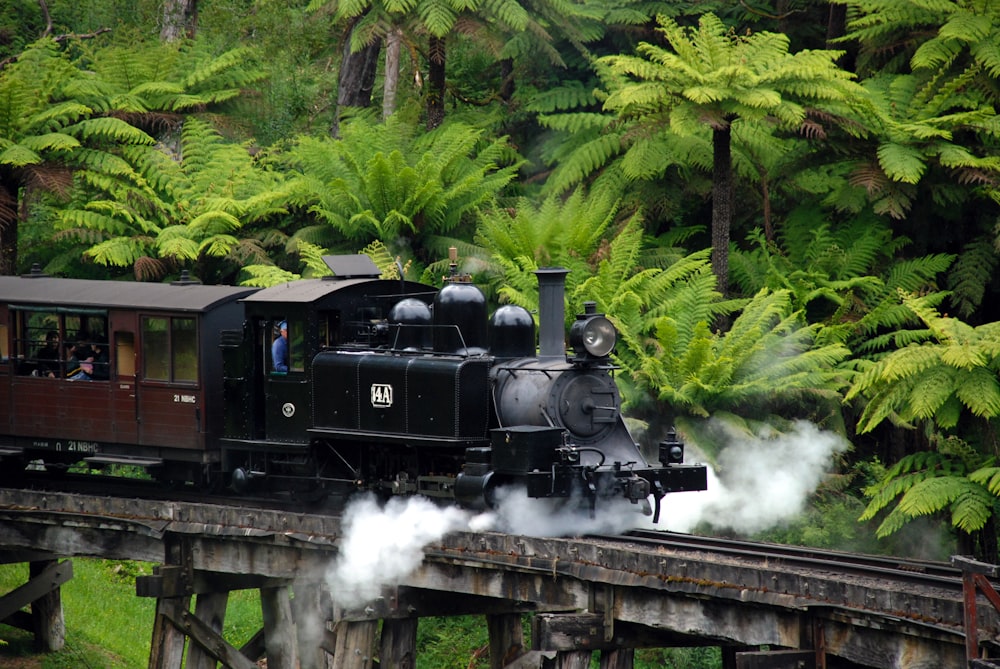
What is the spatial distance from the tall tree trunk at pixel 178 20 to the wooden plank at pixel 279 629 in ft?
47.2

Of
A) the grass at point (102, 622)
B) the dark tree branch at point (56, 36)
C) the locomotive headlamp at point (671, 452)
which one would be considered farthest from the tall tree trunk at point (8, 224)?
the locomotive headlamp at point (671, 452)

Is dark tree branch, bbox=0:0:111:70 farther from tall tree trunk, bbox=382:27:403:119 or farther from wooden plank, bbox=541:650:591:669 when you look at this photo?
wooden plank, bbox=541:650:591:669

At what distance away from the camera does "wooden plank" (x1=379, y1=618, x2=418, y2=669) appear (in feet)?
38.3

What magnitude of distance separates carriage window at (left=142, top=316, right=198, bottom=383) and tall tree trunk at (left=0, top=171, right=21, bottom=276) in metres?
6.58

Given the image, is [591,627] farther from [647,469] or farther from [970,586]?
[970,586]

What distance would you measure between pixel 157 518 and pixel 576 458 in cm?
450

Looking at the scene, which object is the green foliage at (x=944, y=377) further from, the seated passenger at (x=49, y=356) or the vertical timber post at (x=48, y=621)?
the vertical timber post at (x=48, y=621)

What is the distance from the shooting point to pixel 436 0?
19.8m

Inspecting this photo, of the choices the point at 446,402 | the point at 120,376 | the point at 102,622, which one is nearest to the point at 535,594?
the point at 446,402

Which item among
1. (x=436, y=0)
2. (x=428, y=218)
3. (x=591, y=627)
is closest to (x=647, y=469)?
(x=591, y=627)

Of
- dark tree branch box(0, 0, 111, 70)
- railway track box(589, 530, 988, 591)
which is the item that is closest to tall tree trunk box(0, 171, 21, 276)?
dark tree branch box(0, 0, 111, 70)

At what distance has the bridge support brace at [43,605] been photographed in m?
15.6

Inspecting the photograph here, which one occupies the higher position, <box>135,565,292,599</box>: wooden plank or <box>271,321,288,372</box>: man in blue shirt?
<box>271,321,288,372</box>: man in blue shirt

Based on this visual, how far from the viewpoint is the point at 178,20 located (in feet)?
81.9
